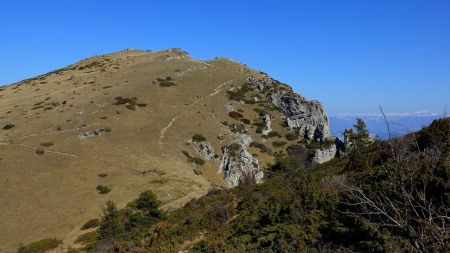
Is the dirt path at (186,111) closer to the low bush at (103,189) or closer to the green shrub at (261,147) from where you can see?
the green shrub at (261,147)

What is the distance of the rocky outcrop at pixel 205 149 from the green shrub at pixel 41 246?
3795cm

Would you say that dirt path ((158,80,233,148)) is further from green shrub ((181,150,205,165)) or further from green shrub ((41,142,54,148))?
green shrub ((41,142,54,148))

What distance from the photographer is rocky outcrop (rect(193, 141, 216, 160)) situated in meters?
77.3

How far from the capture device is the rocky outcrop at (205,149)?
254ft

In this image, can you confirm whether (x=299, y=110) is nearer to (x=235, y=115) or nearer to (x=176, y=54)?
(x=235, y=115)

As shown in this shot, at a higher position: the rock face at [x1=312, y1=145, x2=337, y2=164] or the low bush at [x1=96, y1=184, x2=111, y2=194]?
the low bush at [x1=96, y1=184, x2=111, y2=194]

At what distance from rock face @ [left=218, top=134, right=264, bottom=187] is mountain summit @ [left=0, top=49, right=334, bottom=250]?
22 cm

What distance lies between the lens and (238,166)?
76062 millimetres

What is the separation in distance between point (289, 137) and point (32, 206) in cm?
6157

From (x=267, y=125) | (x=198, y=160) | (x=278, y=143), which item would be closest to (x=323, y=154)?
(x=278, y=143)

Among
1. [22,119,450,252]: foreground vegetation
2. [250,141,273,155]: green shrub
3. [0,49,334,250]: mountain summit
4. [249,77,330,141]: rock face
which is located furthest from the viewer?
[249,77,330,141]: rock face

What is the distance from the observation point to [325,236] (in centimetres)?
1881

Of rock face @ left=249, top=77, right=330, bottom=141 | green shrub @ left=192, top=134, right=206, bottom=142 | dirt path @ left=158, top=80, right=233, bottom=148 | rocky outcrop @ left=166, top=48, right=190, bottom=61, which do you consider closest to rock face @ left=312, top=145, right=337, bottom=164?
rock face @ left=249, top=77, right=330, bottom=141

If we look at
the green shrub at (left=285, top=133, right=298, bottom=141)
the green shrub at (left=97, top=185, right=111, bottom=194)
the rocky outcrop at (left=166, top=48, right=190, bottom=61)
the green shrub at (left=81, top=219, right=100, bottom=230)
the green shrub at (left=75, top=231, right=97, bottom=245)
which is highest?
the rocky outcrop at (left=166, top=48, right=190, bottom=61)
